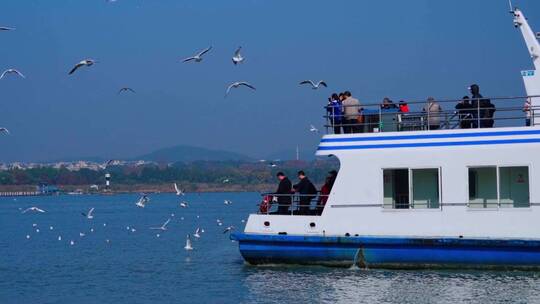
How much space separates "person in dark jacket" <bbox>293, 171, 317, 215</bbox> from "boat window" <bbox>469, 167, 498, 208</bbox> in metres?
3.50

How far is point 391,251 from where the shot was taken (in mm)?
23250

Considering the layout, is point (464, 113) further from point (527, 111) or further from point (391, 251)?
point (391, 251)

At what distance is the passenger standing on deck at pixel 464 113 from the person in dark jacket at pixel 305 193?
3623mm

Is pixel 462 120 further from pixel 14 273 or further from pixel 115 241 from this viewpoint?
pixel 115 241

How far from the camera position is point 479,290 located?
70.6ft

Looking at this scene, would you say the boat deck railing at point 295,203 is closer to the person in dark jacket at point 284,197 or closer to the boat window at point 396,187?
the person in dark jacket at point 284,197

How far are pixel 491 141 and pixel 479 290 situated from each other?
3.24 meters

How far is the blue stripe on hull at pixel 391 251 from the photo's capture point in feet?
73.4

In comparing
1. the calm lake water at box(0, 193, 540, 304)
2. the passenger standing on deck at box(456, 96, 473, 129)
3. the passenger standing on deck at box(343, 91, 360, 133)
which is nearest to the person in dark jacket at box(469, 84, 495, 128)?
the passenger standing on deck at box(456, 96, 473, 129)

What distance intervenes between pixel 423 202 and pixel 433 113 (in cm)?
195

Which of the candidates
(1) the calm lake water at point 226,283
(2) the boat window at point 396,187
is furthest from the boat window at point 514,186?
(2) the boat window at point 396,187

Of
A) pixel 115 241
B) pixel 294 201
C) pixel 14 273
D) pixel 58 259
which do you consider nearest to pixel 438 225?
pixel 294 201

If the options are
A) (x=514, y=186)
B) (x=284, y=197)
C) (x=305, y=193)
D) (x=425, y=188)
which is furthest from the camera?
(x=284, y=197)

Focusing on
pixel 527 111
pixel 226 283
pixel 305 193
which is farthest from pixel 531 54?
pixel 226 283
